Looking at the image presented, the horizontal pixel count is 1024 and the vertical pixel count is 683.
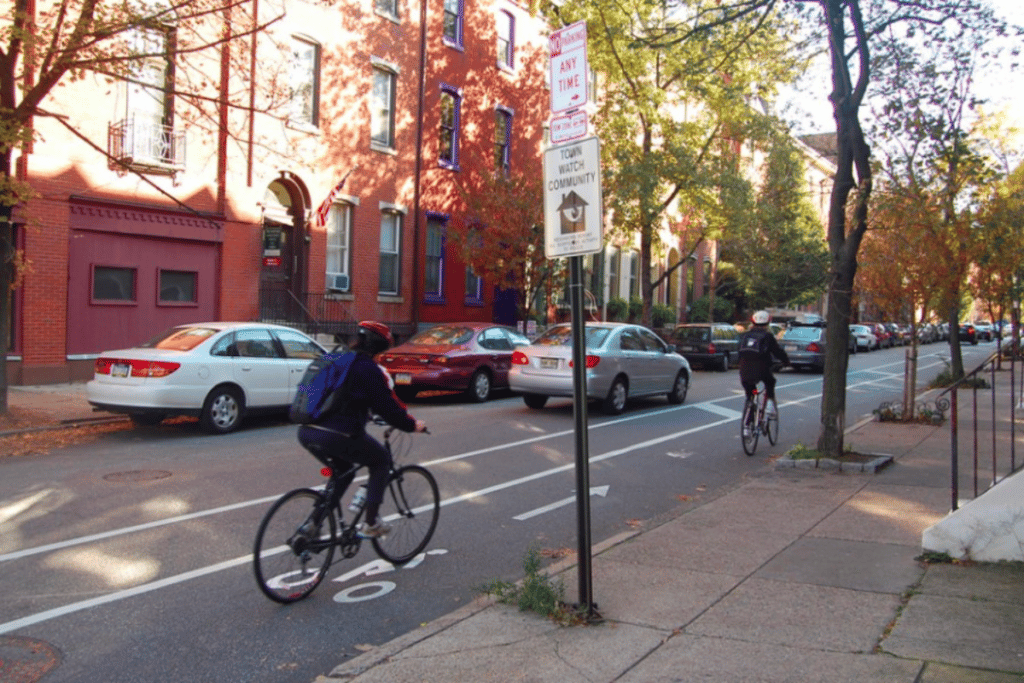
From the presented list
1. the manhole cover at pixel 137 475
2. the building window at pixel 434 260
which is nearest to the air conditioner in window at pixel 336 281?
the building window at pixel 434 260

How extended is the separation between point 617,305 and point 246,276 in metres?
19.3

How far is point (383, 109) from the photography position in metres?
24.8

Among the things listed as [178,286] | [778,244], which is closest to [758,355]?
[178,286]

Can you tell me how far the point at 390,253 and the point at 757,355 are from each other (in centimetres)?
1509

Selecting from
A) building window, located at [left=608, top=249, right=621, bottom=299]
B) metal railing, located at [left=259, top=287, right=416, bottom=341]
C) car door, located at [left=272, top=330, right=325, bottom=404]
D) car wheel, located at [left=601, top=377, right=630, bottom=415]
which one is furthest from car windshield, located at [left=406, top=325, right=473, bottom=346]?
building window, located at [left=608, top=249, right=621, bottom=299]

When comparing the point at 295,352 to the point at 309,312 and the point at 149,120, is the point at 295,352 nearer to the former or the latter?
the point at 149,120

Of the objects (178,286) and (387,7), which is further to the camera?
(387,7)

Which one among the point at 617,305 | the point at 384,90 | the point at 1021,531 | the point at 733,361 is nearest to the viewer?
the point at 1021,531

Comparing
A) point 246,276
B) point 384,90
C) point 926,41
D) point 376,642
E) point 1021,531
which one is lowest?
point 376,642

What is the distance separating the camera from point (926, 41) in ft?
38.7

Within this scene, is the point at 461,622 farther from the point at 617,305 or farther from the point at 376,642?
the point at 617,305

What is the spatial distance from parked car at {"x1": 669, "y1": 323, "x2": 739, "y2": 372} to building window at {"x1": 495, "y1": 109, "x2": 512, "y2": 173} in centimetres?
779

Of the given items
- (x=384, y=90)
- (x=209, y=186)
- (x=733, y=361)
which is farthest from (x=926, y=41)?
(x=733, y=361)

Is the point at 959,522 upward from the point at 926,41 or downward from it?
downward
